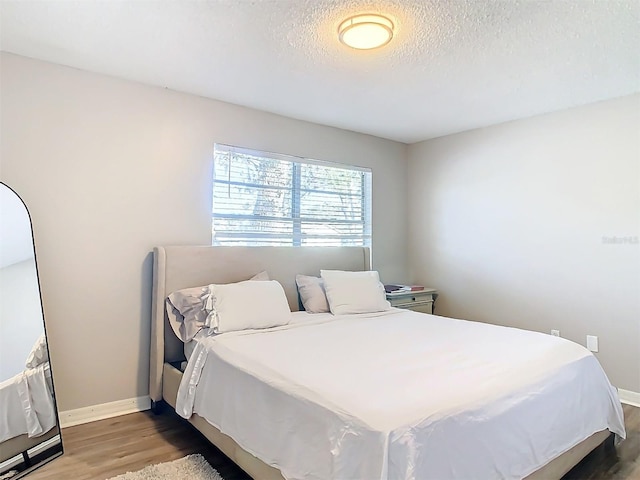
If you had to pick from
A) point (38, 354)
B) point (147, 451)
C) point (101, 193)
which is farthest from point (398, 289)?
point (38, 354)

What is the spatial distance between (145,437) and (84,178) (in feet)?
5.68

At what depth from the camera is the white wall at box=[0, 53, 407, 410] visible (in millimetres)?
2672

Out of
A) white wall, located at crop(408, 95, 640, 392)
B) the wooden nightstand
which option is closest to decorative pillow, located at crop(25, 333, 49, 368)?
the wooden nightstand

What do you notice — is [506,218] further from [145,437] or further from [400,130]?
[145,437]

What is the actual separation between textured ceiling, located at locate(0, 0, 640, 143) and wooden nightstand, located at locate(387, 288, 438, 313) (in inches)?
68.9

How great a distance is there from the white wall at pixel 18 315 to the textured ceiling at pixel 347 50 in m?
1.35

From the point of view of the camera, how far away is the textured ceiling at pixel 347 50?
2066 mm

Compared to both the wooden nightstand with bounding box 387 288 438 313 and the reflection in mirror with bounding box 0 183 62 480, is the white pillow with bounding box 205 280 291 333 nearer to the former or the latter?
the reflection in mirror with bounding box 0 183 62 480

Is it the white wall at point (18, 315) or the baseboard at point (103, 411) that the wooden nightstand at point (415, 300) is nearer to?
the baseboard at point (103, 411)

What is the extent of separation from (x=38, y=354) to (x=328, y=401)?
182 centimetres

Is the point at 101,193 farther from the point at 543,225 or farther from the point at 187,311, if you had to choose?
the point at 543,225

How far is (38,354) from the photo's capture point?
2.40m

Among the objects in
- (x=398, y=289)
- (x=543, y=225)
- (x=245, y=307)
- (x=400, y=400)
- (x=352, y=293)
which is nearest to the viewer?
(x=400, y=400)

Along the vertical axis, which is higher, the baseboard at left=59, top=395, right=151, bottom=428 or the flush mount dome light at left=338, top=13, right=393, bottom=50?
the flush mount dome light at left=338, top=13, right=393, bottom=50
